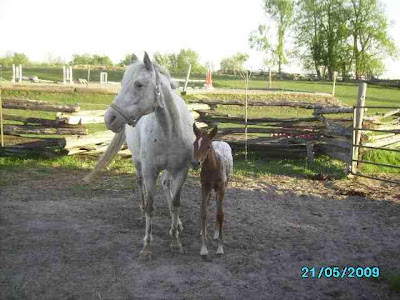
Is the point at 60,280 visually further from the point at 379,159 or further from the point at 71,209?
the point at 379,159

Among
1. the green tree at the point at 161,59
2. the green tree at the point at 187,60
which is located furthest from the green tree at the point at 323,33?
the green tree at the point at 161,59

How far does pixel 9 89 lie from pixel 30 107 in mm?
11139

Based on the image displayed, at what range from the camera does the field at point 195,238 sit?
3.65m

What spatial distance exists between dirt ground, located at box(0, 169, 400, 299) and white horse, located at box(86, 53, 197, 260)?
Result: 0.57 meters

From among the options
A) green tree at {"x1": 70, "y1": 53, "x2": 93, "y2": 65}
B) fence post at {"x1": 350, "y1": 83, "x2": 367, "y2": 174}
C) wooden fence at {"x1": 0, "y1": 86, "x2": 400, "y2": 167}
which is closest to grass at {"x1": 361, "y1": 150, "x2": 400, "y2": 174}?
wooden fence at {"x1": 0, "y1": 86, "x2": 400, "y2": 167}

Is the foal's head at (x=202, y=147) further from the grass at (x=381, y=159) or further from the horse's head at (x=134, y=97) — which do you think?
the grass at (x=381, y=159)

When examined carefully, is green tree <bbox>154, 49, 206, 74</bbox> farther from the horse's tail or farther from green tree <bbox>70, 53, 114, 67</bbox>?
the horse's tail

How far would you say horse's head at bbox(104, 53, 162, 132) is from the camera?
3.82m

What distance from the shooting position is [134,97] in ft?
12.7

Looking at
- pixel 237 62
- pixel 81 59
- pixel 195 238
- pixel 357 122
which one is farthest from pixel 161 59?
pixel 195 238

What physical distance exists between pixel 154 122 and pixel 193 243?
169cm

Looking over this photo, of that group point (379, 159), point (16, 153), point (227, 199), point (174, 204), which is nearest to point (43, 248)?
point (174, 204)

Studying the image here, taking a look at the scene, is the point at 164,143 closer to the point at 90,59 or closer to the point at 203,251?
the point at 203,251

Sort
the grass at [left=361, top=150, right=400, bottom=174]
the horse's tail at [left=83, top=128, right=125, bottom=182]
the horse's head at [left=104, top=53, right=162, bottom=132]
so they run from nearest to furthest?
the horse's head at [left=104, top=53, right=162, bottom=132], the horse's tail at [left=83, top=128, right=125, bottom=182], the grass at [left=361, top=150, right=400, bottom=174]
